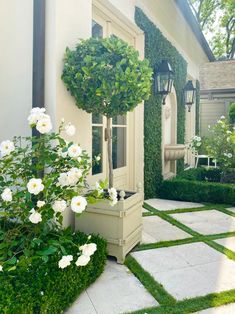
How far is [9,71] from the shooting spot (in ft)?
8.48

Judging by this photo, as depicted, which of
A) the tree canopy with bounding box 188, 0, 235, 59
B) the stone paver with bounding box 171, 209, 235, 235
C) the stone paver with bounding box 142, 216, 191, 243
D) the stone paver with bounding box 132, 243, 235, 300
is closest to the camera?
the stone paver with bounding box 132, 243, 235, 300

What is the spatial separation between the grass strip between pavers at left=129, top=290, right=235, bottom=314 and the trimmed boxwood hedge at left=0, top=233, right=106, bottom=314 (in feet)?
1.47

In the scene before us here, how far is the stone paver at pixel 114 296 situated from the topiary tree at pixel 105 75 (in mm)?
1423

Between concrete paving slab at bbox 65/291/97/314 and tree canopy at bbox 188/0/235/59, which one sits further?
tree canopy at bbox 188/0/235/59

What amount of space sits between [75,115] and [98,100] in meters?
0.39

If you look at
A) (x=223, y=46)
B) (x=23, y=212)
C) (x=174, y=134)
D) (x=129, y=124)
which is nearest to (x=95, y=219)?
(x=23, y=212)

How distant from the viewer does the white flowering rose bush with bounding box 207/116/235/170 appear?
584 centimetres

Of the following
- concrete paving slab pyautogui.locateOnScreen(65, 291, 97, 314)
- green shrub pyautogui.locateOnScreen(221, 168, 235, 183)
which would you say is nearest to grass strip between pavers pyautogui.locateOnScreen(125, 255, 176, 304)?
concrete paving slab pyautogui.locateOnScreen(65, 291, 97, 314)

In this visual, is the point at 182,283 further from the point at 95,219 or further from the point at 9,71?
the point at 9,71

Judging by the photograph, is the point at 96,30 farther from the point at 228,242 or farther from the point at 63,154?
the point at 228,242

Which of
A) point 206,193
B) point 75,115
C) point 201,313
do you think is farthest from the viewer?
point 206,193

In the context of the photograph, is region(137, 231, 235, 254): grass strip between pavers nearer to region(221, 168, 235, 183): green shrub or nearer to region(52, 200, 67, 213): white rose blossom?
region(52, 200, 67, 213): white rose blossom

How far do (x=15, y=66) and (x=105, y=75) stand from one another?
86 cm

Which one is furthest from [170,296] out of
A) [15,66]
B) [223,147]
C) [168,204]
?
[223,147]
